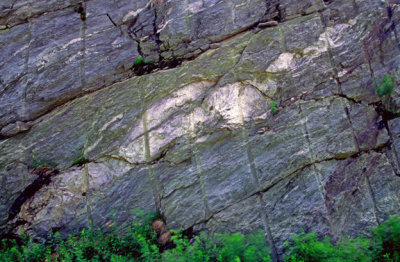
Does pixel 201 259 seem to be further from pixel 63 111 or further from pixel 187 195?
pixel 63 111

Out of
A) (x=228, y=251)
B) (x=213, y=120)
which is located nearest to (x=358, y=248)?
(x=228, y=251)

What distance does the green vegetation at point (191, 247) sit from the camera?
5.09 m

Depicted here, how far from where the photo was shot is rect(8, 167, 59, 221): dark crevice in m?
6.85

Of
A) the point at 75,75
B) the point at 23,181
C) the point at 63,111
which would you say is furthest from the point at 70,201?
the point at 75,75

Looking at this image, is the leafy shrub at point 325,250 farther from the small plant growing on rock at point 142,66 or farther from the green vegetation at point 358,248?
the small plant growing on rock at point 142,66

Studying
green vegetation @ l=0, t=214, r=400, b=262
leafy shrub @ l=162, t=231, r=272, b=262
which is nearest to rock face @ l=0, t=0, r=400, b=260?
green vegetation @ l=0, t=214, r=400, b=262

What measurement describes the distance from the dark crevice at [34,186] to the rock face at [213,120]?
60mm

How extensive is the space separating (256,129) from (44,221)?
13.4ft

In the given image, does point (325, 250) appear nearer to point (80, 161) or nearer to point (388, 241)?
point (388, 241)

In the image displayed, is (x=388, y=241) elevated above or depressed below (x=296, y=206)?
below

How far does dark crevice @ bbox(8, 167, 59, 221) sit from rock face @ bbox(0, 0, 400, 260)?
0.06 m

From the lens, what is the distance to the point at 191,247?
5.29 m

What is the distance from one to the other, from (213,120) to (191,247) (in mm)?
2341

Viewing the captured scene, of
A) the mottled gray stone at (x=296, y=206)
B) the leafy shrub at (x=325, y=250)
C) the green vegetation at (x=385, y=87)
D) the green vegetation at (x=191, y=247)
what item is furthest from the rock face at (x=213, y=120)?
the leafy shrub at (x=325, y=250)
